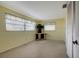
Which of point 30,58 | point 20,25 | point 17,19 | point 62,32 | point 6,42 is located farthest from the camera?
point 62,32

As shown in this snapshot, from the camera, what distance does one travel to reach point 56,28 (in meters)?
11.1

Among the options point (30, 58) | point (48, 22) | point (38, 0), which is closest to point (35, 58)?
point (30, 58)

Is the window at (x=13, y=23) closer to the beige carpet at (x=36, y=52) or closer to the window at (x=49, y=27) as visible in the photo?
the beige carpet at (x=36, y=52)

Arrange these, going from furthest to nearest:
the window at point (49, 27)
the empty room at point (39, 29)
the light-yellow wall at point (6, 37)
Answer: the window at point (49, 27), the light-yellow wall at point (6, 37), the empty room at point (39, 29)

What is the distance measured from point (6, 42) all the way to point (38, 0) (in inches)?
113

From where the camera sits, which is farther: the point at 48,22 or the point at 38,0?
the point at 48,22

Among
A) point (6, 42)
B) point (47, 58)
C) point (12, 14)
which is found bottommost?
point (47, 58)

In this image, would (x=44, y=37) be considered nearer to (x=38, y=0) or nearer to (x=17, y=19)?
(x=17, y=19)

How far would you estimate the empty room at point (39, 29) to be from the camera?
124 inches

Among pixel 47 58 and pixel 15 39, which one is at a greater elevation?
pixel 15 39

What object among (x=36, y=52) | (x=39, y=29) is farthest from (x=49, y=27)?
(x=36, y=52)

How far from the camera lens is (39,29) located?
11.2 m

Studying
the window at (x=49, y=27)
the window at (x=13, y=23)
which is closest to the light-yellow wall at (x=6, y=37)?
the window at (x=13, y=23)

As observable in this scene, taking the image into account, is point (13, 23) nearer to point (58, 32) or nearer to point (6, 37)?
point (6, 37)
